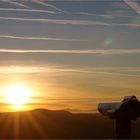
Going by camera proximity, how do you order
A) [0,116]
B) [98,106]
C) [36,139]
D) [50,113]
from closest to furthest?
1. [98,106]
2. [36,139]
3. [0,116]
4. [50,113]

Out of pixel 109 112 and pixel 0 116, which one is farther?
pixel 0 116

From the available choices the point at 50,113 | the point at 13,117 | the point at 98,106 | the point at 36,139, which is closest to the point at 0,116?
the point at 13,117

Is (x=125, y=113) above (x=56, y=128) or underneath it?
underneath

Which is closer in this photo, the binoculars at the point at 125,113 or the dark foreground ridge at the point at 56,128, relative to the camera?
the binoculars at the point at 125,113

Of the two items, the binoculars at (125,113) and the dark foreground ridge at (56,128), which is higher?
the dark foreground ridge at (56,128)

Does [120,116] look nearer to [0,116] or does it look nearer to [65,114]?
[0,116]

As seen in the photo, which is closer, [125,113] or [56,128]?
[125,113]

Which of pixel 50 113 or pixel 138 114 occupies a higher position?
pixel 50 113

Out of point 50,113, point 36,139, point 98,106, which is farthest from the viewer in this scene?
point 50,113

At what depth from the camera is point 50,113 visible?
197500 mm

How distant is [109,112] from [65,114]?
452 ft

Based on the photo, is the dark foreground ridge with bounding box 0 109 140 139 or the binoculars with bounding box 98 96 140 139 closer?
the binoculars with bounding box 98 96 140 139

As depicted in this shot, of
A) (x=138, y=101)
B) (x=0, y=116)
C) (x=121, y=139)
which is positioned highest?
(x=0, y=116)

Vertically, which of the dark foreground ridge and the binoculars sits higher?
the dark foreground ridge
